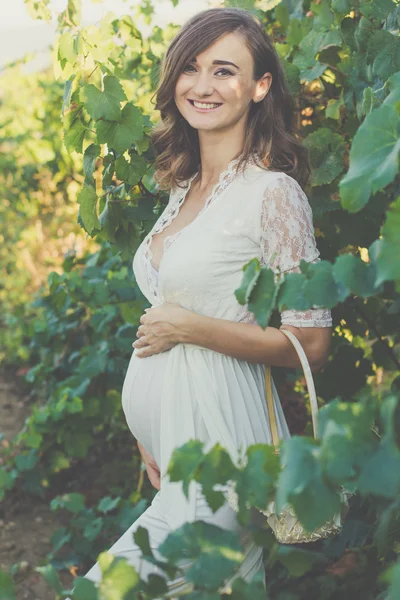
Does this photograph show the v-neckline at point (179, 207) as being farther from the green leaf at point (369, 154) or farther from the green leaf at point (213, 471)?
the green leaf at point (213, 471)

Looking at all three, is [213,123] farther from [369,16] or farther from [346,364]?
[346,364]

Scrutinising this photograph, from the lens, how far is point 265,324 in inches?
43.7

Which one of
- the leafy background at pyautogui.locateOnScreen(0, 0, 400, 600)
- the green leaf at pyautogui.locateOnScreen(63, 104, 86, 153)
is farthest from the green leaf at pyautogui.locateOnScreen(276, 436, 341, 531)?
the green leaf at pyautogui.locateOnScreen(63, 104, 86, 153)

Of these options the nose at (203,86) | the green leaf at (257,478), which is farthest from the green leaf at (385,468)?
the nose at (203,86)

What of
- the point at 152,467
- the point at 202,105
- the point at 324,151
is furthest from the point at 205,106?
the point at 152,467

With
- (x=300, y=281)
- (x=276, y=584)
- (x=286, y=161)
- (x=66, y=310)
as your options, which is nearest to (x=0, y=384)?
(x=66, y=310)

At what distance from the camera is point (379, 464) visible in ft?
2.89

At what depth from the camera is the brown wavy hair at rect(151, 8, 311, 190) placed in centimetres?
208

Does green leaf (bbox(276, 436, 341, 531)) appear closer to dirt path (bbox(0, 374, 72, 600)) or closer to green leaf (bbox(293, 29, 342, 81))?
green leaf (bbox(293, 29, 342, 81))

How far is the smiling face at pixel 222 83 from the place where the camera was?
6.76 ft

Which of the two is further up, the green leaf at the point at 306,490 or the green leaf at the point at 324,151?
the green leaf at the point at 324,151

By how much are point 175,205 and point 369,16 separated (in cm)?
73

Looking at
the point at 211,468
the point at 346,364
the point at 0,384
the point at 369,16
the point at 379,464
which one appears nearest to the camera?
the point at 379,464

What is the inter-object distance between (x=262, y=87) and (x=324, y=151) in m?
0.32
